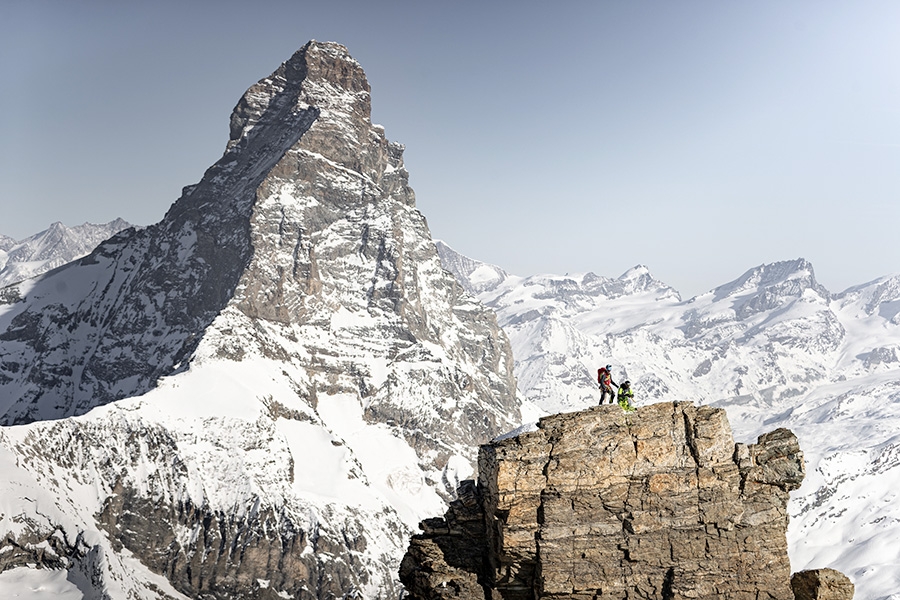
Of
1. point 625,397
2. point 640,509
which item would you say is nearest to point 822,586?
point 640,509

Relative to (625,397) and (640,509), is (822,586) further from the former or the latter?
(625,397)

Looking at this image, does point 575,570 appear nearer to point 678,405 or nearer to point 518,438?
point 518,438

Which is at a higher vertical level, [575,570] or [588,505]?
[588,505]

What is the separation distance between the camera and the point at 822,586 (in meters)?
32.2

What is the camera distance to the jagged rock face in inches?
1255

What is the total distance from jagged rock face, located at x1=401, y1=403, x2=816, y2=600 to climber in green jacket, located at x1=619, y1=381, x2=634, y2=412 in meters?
1.27

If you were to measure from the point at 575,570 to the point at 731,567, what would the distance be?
23.6 feet

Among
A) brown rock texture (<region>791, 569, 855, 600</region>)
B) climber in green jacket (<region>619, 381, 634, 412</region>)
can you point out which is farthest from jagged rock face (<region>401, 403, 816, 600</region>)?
brown rock texture (<region>791, 569, 855, 600</region>)

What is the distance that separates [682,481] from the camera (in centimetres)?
3259

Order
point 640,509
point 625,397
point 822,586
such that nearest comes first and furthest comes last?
point 822,586, point 640,509, point 625,397

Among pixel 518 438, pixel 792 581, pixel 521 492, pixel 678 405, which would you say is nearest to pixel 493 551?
pixel 521 492

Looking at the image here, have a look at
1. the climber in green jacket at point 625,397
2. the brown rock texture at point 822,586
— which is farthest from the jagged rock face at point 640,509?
the brown rock texture at point 822,586

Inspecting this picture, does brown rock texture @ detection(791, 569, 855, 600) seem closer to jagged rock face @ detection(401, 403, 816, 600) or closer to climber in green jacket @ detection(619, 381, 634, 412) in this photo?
jagged rock face @ detection(401, 403, 816, 600)

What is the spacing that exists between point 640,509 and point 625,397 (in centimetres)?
613
